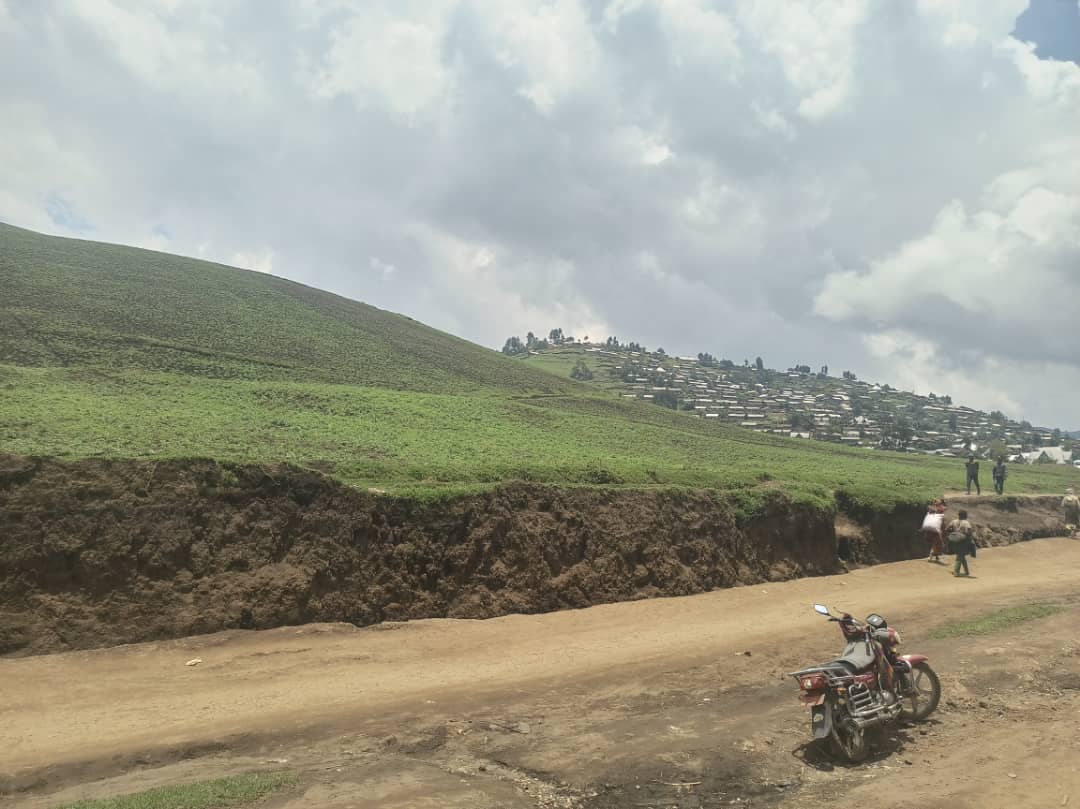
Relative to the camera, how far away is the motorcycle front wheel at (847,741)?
8898 millimetres

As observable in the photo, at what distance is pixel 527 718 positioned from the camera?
33.0ft

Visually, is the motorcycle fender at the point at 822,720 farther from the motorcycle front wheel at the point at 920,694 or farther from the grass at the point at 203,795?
the grass at the point at 203,795

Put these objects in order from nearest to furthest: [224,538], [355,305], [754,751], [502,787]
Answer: [502,787]
[754,751]
[224,538]
[355,305]

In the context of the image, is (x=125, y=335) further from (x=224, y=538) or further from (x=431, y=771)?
(x=431, y=771)

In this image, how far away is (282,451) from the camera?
858 inches

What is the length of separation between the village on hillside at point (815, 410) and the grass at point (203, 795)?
256 feet

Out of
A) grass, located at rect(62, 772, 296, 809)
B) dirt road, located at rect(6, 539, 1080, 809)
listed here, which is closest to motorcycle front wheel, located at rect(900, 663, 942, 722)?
dirt road, located at rect(6, 539, 1080, 809)

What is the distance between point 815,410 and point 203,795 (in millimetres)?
147192

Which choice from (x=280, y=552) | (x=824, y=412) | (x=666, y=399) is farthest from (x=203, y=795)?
(x=824, y=412)

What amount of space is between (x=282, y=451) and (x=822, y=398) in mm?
166140

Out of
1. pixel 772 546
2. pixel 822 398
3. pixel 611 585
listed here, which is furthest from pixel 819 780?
pixel 822 398

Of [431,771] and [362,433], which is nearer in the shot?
[431,771]

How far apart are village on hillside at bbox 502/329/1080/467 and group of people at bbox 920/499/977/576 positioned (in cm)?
5626

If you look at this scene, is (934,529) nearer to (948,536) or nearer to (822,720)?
(948,536)
